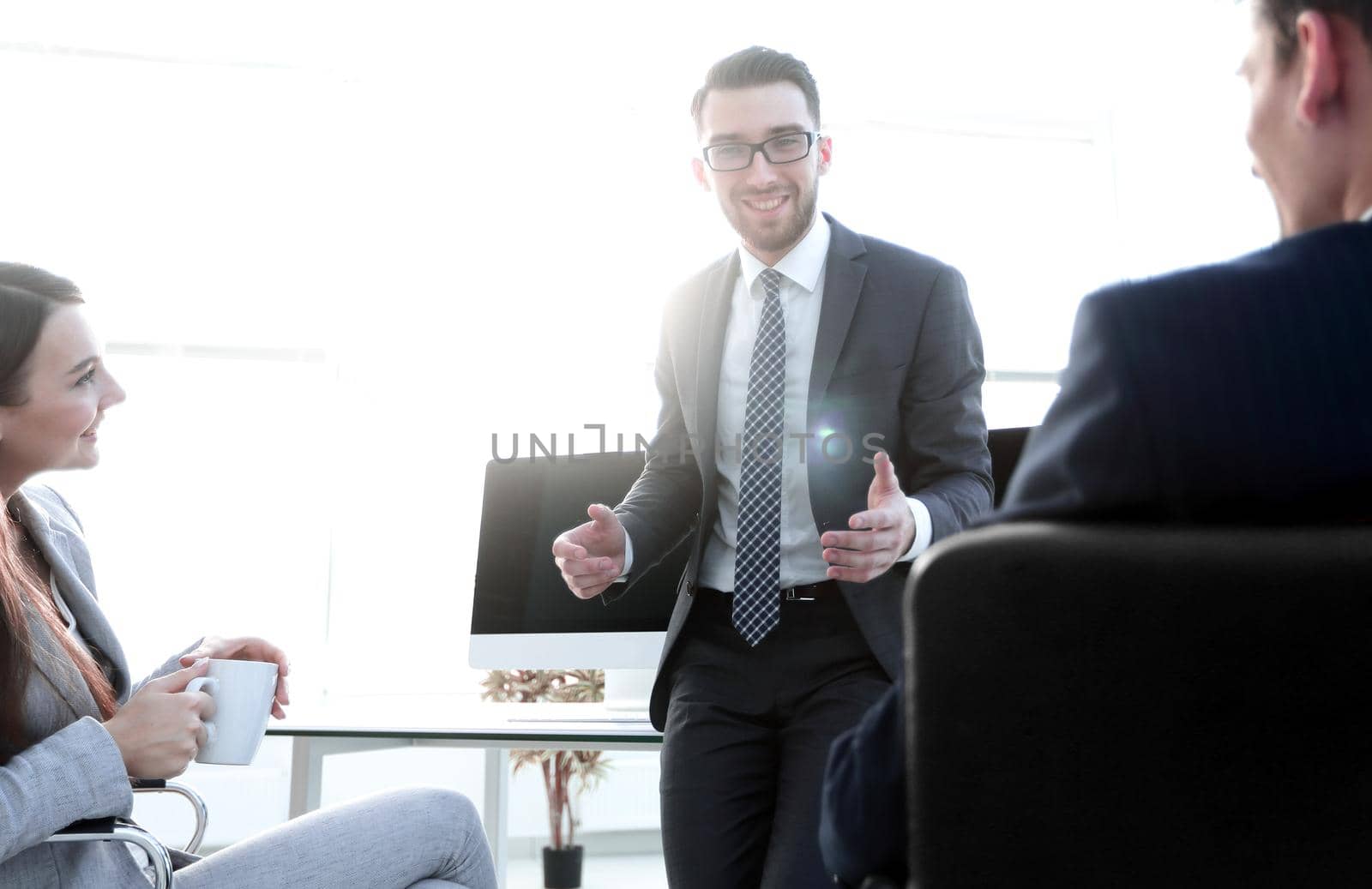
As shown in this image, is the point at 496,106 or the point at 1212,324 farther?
A: the point at 496,106

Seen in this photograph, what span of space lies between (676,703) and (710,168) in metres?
0.85

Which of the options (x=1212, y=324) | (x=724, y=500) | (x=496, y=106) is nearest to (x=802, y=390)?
(x=724, y=500)

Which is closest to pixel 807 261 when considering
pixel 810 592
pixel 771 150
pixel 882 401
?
pixel 771 150

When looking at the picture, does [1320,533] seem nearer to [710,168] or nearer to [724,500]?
[724,500]

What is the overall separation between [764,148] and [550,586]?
139 centimetres

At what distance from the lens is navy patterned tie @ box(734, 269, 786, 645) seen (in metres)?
1.59

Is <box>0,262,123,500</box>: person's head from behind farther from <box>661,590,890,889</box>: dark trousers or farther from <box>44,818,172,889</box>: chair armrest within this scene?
<box>661,590,890,889</box>: dark trousers

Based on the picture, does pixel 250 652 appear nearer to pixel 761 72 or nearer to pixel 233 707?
pixel 233 707

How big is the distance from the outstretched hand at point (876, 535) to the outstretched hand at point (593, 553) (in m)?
0.43

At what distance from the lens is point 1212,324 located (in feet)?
2.14

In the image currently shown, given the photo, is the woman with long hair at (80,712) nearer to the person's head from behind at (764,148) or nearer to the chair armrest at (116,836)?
the chair armrest at (116,836)

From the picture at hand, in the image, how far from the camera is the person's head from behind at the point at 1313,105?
767 millimetres

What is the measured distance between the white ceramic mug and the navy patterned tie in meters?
0.68

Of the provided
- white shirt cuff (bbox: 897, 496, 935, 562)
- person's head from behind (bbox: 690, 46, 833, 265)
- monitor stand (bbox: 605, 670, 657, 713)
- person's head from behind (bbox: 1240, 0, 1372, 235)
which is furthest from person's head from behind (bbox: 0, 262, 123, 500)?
person's head from behind (bbox: 1240, 0, 1372, 235)
